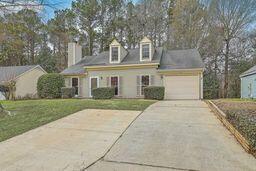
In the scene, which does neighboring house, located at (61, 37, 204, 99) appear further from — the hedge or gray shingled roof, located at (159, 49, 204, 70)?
the hedge

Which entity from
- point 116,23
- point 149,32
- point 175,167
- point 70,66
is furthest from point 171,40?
point 175,167

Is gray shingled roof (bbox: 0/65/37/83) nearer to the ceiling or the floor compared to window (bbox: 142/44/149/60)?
nearer to the floor

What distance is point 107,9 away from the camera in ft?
115

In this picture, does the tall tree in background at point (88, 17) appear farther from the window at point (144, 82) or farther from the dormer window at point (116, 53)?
the window at point (144, 82)

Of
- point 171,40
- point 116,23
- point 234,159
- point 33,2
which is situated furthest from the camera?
point 116,23

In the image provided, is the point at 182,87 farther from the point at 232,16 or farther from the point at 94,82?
the point at 232,16

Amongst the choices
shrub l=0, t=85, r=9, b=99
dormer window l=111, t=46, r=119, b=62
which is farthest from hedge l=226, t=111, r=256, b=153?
shrub l=0, t=85, r=9, b=99

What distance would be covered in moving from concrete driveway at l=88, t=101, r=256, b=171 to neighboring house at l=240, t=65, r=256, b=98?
14040mm

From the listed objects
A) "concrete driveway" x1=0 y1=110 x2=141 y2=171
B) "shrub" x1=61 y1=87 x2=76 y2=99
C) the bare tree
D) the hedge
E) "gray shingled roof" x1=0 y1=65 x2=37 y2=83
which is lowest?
"concrete driveway" x1=0 y1=110 x2=141 y2=171

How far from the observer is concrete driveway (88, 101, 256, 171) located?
14.7ft

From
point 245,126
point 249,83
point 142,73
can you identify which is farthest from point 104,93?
point 245,126

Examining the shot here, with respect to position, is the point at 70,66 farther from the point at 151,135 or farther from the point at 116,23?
the point at 151,135

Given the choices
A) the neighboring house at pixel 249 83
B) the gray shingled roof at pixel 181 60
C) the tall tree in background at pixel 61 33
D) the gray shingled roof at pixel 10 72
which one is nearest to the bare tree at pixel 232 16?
the neighboring house at pixel 249 83

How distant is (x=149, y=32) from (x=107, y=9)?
789 cm
